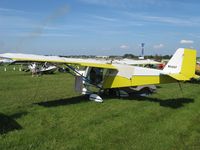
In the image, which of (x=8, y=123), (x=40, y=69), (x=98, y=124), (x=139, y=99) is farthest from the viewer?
(x=40, y=69)

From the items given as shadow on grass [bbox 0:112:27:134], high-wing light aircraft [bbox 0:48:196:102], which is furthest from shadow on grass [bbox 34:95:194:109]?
shadow on grass [bbox 0:112:27:134]

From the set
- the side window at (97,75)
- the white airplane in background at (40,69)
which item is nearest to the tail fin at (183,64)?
the side window at (97,75)

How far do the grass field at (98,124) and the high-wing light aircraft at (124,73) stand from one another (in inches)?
33.2

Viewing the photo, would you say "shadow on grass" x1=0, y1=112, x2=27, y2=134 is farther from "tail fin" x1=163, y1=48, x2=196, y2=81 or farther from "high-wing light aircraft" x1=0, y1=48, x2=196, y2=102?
"tail fin" x1=163, y1=48, x2=196, y2=81

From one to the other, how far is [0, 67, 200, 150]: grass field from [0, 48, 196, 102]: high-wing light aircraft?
0.84 meters

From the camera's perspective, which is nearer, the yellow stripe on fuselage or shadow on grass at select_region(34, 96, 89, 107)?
shadow on grass at select_region(34, 96, 89, 107)

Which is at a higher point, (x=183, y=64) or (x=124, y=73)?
(x=183, y=64)

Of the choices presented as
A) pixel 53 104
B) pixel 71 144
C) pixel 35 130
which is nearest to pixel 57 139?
pixel 71 144

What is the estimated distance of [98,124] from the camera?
25.9 ft

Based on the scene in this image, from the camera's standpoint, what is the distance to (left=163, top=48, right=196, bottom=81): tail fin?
450 inches

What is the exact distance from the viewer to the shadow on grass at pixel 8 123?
7033 millimetres

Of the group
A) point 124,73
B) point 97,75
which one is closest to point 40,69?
point 97,75

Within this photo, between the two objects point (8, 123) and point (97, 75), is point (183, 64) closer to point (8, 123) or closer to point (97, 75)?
point (97, 75)

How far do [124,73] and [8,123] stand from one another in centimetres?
580
